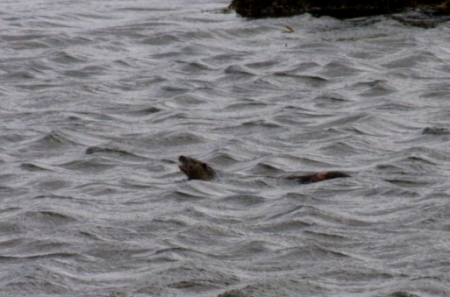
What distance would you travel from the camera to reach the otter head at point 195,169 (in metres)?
8.52

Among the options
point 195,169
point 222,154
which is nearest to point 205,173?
point 195,169

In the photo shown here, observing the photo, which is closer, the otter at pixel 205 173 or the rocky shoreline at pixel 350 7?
the otter at pixel 205 173

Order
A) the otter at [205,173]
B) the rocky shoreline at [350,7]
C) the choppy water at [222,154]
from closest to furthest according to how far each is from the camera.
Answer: the choppy water at [222,154] < the otter at [205,173] < the rocky shoreline at [350,7]

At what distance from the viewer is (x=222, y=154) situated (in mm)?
9203

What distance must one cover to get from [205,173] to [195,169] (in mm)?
81

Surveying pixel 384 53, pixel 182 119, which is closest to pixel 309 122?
pixel 182 119

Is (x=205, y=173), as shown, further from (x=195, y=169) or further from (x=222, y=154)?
(x=222, y=154)

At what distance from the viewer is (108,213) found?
7777 mm

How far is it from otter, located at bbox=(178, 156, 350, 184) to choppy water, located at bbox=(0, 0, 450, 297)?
0.33 feet

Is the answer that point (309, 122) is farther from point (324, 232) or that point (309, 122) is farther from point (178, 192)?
point (324, 232)

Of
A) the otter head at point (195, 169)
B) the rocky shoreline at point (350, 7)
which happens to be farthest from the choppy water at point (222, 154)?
the rocky shoreline at point (350, 7)

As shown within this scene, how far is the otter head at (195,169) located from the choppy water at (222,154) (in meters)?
0.09

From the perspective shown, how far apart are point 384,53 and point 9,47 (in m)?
4.20

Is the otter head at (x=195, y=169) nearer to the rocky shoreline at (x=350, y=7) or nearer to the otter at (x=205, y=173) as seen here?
the otter at (x=205, y=173)
